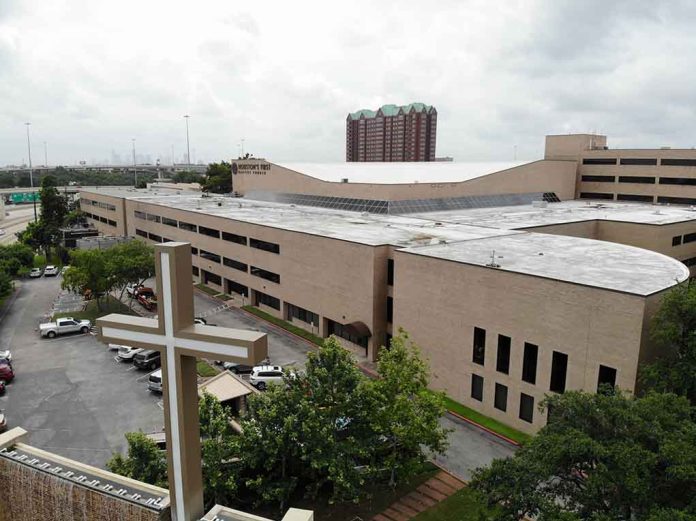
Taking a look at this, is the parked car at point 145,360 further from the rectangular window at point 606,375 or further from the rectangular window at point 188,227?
the rectangular window at point 606,375

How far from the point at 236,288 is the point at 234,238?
5.60 metres

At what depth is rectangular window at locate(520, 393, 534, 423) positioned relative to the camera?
2877 cm

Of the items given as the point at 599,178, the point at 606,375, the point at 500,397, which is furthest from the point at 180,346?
the point at 599,178

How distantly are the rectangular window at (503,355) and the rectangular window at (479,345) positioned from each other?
3.47 ft

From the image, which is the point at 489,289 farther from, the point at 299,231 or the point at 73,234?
the point at 73,234

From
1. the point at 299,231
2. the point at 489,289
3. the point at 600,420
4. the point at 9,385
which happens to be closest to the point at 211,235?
the point at 299,231

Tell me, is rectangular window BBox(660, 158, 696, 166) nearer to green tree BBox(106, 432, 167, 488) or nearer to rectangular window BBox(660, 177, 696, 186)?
rectangular window BBox(660, 177, 696, 186)

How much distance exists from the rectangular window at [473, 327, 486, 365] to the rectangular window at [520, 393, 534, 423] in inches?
125

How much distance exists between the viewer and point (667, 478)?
14453 millimetres

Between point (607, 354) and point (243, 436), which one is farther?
point (607, 354)

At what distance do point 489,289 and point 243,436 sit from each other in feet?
55.8

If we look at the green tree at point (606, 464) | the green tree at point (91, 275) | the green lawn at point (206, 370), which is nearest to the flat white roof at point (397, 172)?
the green tree at point (91, 275)

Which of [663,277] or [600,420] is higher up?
[663,277]

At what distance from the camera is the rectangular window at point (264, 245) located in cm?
4922
